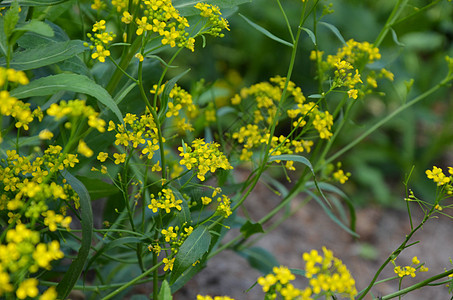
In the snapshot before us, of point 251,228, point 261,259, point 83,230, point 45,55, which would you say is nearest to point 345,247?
point 261,259

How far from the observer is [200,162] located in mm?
1000

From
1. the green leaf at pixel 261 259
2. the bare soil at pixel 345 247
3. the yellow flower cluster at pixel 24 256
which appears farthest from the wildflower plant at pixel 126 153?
the bare soil at pixel 345 247

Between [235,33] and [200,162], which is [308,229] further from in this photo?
[200,162]

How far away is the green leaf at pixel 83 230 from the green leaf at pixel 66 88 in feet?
0.55

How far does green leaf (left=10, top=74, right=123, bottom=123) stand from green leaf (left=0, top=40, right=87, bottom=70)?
6 cm

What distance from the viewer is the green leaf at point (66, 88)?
875mm

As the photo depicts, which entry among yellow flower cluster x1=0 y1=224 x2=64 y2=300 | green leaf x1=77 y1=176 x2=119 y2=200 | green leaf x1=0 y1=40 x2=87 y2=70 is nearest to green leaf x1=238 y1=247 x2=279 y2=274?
green leaf x1=77 y1=176 x2=119 y2=200

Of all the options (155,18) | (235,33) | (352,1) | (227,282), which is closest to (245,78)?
(235,33)

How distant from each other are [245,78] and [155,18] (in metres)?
2.19

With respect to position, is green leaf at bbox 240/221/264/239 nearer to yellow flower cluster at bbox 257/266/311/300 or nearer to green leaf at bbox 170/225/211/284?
green leaf at bbox 170/225/211/284

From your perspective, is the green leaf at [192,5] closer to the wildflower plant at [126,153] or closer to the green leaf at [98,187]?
the wildflower plant at [126,153]

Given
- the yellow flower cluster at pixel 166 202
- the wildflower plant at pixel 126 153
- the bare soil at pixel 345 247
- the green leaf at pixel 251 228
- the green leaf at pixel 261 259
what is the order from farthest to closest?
the bare soil at pixel 345 247 → the green leaf at pixel 261 259 → the green leaf at pixel 251 228 → the yellow flower cluster at pixel 166 202 → the wildflower plant at pixel 126 153

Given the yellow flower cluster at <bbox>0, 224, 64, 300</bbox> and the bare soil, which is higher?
the yellow flower cluster at <bbox>0, 224, 64, 300</bbox>

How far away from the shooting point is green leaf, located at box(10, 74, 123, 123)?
2.87 ft
